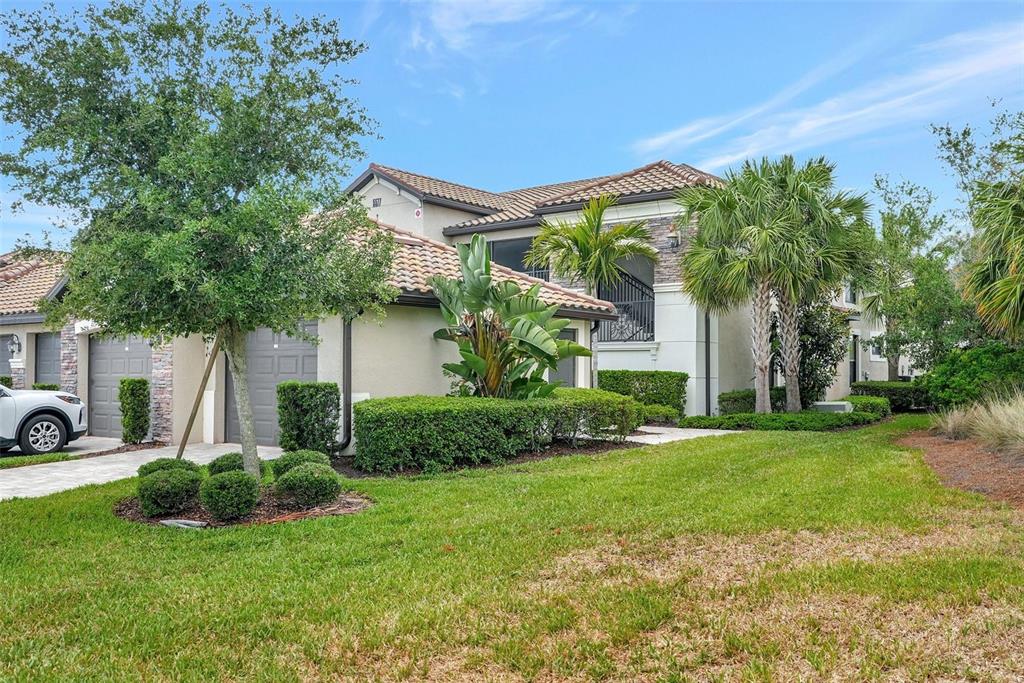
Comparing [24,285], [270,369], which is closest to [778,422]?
[270,369]

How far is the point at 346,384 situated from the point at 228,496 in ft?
16.2

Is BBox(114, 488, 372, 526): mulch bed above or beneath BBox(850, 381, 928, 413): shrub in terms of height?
beneath

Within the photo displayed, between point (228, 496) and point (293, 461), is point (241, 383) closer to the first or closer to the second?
point (293, 461)

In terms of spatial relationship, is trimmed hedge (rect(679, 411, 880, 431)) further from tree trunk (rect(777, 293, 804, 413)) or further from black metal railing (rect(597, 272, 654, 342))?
black metal railing (rect(597, 272, 654, 342))

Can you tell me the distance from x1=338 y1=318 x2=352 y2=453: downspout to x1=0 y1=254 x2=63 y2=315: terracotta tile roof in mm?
8672

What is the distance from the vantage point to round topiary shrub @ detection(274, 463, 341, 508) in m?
8.05

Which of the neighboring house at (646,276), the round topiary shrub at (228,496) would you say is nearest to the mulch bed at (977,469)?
the round topiary shrub at (228,496)

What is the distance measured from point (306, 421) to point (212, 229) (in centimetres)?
508

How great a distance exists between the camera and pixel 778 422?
1794 centimetres

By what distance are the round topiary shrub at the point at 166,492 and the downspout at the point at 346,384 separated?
4.34 meters

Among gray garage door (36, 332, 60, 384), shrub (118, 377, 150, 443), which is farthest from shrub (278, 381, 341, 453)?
gray garage door (36, 332, 60, 384)

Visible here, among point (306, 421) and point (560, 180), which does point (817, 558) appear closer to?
point (306, 421)

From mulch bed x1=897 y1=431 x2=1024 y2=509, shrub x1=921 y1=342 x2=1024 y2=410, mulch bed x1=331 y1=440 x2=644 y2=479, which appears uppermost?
shrub x1=921 y1=342 x2=1024 y2=410

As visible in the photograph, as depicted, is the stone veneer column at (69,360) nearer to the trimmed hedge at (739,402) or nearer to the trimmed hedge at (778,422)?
the trimmed hedge at (778,422)
